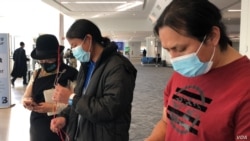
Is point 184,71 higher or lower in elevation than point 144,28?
lower

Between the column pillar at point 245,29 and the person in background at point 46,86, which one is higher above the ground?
the column pillar at point 245,29

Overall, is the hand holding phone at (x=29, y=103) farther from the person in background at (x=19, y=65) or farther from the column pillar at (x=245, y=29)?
the person in background at (x=19, y=65)

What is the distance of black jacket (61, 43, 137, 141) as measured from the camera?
1.51 metres

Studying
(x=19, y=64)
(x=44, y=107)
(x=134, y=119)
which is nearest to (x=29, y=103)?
(x=44, y=107)

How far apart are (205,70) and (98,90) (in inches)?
28.4

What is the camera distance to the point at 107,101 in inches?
59.1

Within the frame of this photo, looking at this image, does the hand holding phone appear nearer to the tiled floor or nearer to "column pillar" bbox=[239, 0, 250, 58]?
the tiled floor

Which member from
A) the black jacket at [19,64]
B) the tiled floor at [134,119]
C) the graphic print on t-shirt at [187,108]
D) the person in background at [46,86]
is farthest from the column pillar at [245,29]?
the black jacket at [19,64]

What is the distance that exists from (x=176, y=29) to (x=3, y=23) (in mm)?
17857

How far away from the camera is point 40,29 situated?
16812 mm

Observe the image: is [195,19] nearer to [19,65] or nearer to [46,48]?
[46,48]

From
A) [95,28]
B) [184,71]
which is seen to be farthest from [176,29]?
[95,28]

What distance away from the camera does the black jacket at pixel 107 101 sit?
1.51 metres

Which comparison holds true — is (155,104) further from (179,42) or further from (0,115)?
(179,42)
